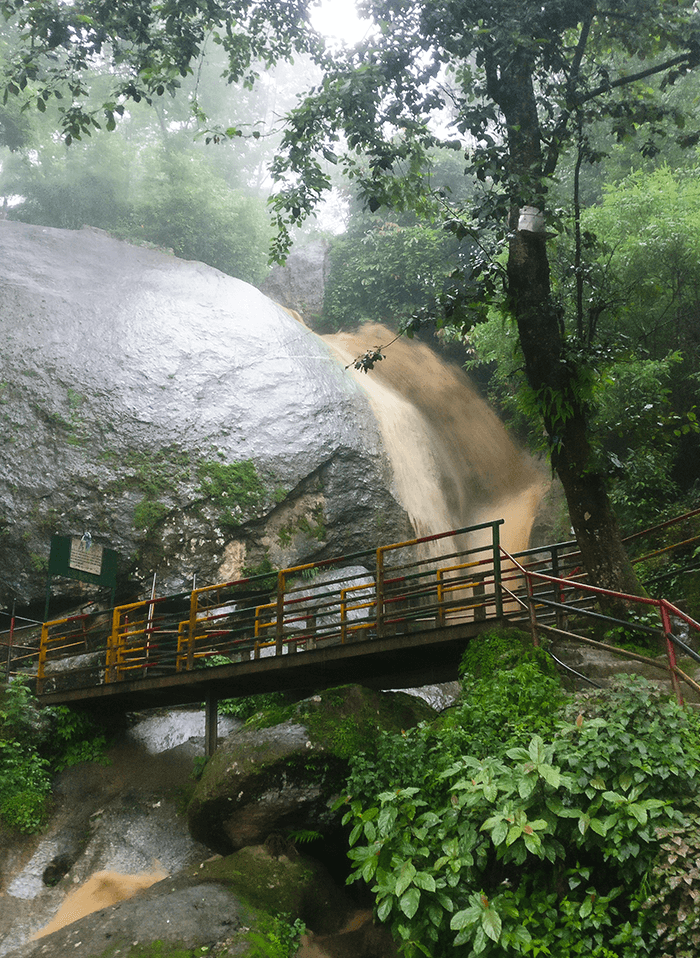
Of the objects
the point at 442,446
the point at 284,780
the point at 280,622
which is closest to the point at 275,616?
the point at 280,622

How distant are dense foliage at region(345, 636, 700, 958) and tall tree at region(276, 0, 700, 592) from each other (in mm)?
3529

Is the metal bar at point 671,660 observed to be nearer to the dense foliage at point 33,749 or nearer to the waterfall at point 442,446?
the dense foliage at point 33,749

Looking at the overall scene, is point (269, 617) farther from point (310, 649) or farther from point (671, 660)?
point (671, 660)

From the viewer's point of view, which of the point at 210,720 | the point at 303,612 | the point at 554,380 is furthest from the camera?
the point at 303,612

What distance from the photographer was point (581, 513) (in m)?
8.38

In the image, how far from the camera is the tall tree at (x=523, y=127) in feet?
27.5

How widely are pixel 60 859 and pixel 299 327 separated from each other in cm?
1442

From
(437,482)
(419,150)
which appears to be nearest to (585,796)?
(419,150)

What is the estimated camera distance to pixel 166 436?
15328 millimetres

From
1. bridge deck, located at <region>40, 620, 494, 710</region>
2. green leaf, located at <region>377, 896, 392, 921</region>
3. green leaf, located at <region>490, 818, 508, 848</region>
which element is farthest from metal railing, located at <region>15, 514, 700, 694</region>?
green leaf, located at <region>377, 896, 392, 921</region>

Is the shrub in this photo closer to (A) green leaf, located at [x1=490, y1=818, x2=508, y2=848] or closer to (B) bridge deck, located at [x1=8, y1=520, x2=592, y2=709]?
(A) green leaf, located at [x1=490, y1=818, x2=508, y2=848]

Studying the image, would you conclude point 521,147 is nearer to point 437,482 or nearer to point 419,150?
point 419,150

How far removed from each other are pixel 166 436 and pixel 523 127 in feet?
31.0

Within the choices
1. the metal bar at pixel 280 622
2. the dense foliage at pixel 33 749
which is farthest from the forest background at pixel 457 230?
the dense foliage at pixel 33 749
